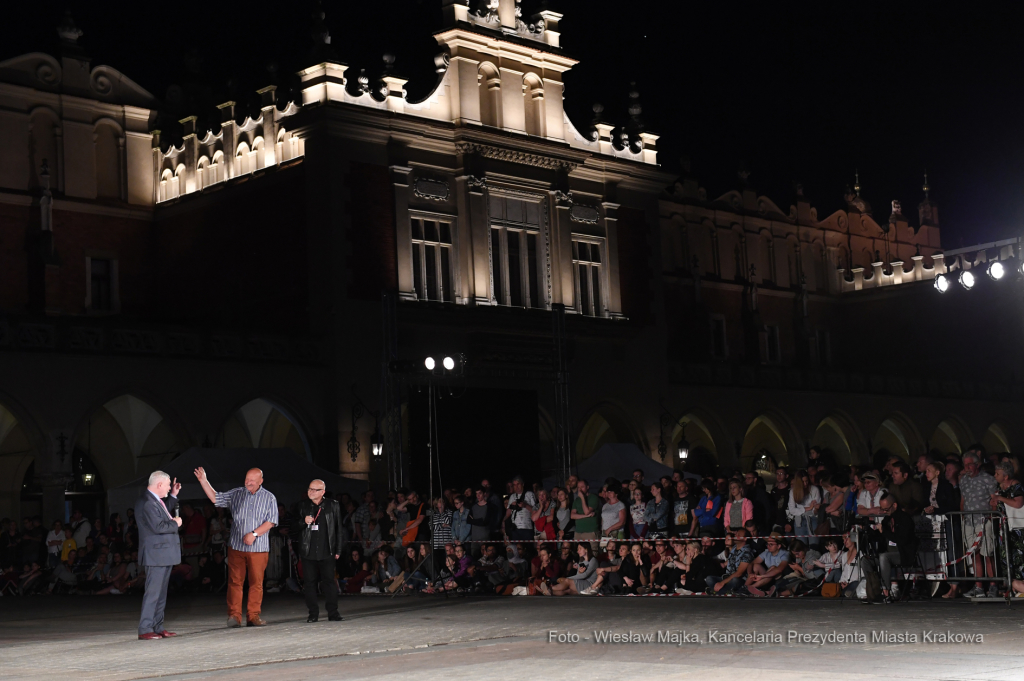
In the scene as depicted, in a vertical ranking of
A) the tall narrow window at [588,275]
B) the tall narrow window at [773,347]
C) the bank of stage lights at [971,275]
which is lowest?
the bank of stage lights at [971,275]

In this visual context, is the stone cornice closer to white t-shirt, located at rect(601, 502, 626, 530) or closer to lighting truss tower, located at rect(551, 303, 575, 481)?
lighting truss tower, located at rect(551, 303, 575, 481)

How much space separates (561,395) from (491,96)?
24.1ft

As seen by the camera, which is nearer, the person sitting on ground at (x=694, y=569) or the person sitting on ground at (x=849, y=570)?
the person sitting on ground at (x=849, y=570)

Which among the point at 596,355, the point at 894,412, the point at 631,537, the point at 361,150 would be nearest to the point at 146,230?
the point at 361,150

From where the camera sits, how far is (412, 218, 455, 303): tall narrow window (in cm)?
3081

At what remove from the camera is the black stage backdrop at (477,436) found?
2922 cm

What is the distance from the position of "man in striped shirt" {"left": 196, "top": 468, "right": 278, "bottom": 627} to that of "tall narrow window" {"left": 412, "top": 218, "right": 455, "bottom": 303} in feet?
55.8

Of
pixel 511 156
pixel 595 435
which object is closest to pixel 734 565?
pixel 511 156

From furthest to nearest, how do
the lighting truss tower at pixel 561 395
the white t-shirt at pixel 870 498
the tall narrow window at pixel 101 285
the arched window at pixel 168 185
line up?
the arched window at pixel 168 185 < the tall narrow window at pixel 101 285 < the lighting truss tower at pixel 561 395 < the white t-shirt at pixel 870 498

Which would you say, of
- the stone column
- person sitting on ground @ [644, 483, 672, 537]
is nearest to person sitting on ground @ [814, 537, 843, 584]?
person sitting on ground @ [644, 483, 672, 537]

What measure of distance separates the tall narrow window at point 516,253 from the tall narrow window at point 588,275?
1.20 m

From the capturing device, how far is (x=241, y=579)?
551 inches

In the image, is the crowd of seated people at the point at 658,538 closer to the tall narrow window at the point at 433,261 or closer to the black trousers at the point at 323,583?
the black trousers at the point at 323,583

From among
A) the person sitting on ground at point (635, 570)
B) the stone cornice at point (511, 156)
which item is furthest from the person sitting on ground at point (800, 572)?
the stone cornice at point (511, 156)
